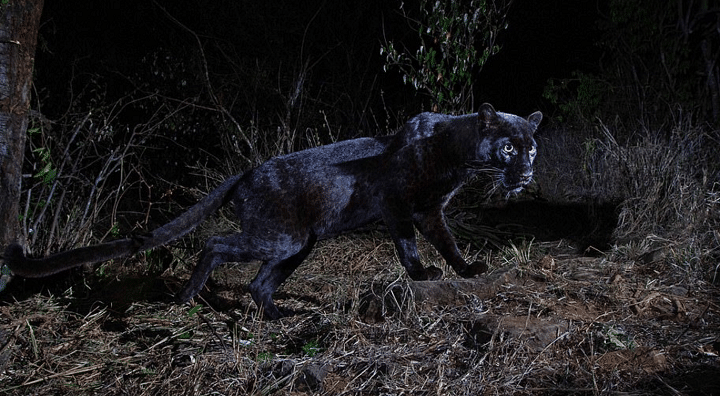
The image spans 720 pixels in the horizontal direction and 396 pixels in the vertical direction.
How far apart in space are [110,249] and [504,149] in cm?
252

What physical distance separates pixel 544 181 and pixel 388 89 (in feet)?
18.7

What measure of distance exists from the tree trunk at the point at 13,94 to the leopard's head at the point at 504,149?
10.2 ft

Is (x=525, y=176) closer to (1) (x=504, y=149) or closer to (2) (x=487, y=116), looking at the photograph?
(1) (x=504, y=149)

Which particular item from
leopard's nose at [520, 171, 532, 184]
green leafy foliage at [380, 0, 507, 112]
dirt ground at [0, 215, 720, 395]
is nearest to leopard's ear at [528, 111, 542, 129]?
leopard's nose at [520, 171, 532, 184]

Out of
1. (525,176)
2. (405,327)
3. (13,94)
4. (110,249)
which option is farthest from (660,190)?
(13,94)

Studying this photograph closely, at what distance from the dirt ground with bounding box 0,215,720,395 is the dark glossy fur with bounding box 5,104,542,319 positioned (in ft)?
1.12

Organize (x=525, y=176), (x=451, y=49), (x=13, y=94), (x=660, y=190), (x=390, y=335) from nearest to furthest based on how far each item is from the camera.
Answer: (x=390, y=335)
(x=525, y=176)
(x=13, y=94)
(x=660, y=190)
(x=451, y=49)

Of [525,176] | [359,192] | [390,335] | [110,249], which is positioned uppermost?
[525,176]

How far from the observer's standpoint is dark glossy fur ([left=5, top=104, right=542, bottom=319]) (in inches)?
150

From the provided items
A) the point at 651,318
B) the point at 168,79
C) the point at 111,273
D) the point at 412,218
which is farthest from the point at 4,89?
the point at 168,79

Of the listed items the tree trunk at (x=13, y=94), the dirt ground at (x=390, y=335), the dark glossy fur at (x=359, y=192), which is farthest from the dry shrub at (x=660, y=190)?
the tree trunk at (x=13, y=94)

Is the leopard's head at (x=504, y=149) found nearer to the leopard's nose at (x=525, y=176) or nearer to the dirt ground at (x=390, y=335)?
the leopard's nose at (x=525, y=176)

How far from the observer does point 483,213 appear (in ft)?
20.7

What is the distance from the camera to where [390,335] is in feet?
10.9
